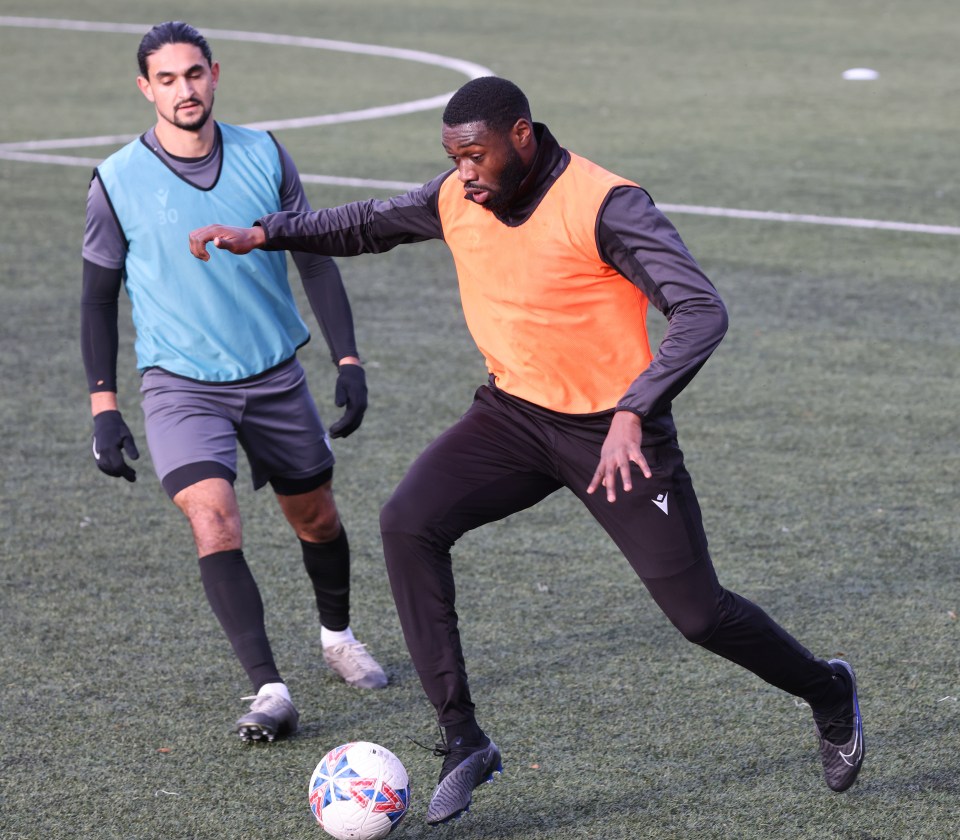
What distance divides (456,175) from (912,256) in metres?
8.34

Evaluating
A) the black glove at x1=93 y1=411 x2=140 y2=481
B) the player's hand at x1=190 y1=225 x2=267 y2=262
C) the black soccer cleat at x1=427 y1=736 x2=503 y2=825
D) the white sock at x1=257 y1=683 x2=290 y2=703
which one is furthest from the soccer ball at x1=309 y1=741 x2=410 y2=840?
the player's hand at x1=190 y1=225 x2=267 y2=262

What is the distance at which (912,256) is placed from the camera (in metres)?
12.5

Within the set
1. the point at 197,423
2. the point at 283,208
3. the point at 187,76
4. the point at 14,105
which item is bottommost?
the point at 14,105

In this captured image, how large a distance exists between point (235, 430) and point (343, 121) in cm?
1360

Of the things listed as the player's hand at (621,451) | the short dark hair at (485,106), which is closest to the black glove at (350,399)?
the short dark hair at (485,106)

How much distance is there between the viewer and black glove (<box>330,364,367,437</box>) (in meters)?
5.61

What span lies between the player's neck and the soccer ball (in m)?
2.22

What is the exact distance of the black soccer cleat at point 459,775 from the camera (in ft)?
15.5

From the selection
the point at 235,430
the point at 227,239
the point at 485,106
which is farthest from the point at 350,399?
the point at 485,106

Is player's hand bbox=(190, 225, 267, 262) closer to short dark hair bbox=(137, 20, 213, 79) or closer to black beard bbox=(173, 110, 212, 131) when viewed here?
black beard bbox=(173, 110, 212, 131)

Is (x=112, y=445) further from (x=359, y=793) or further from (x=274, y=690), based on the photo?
(x=359, y=793)

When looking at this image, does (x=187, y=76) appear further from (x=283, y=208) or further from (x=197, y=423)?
(x=197, y=423)

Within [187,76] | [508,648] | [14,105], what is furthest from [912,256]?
[14,105]

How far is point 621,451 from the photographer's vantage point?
4359 mm
